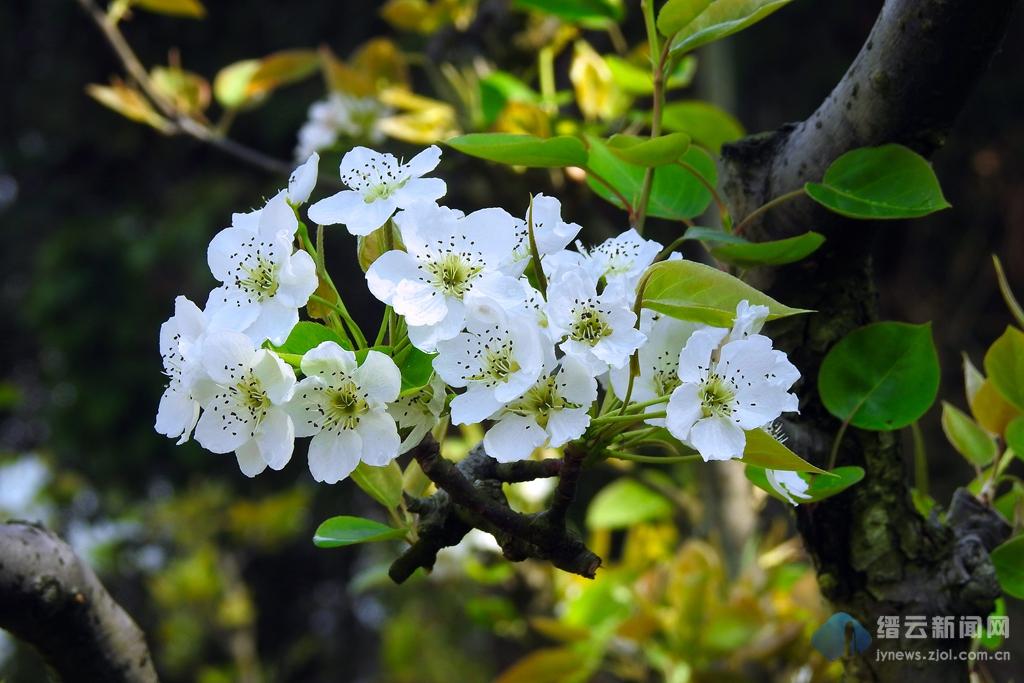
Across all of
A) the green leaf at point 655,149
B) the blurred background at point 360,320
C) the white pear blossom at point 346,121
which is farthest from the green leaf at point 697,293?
the white pear blossom at point 346,121

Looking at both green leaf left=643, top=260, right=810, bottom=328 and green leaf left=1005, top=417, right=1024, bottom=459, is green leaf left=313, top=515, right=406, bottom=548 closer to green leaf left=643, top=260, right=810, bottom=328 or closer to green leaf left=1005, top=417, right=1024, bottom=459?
green leaf left=643, top=260, right=810, bottom=328

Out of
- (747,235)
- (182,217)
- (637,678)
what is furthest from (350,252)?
(747,235)

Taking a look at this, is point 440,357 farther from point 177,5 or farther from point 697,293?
point 177,5

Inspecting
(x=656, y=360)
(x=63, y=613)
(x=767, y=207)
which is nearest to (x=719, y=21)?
(x=767, y=207)

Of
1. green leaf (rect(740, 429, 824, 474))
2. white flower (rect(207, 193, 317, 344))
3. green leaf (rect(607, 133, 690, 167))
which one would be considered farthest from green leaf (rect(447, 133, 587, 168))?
green leaf (rect(740, 429, 824, 474))

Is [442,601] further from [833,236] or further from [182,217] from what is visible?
[833,236]
